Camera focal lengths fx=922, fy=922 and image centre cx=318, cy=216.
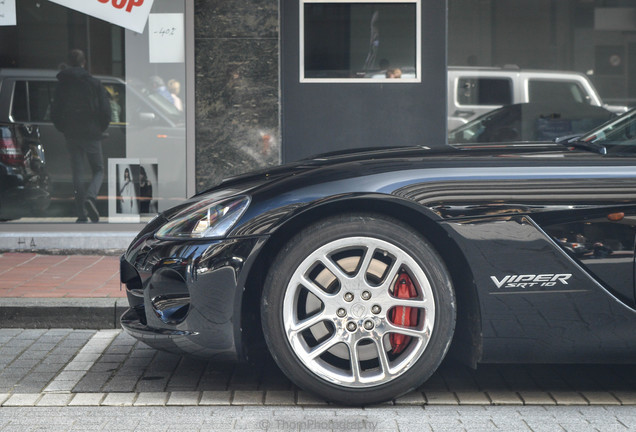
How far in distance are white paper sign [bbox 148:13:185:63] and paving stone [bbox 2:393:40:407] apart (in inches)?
177

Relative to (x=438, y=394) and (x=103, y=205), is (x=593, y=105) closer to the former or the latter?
(x=103, y=205)

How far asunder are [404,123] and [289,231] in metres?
4.52

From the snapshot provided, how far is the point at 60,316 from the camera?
18.4 ft

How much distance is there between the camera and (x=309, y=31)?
8.25 m

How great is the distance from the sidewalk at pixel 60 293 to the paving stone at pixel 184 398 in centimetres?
150

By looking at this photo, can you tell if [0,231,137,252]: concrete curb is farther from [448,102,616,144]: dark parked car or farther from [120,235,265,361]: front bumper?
[120,235,265,361]: front bumper

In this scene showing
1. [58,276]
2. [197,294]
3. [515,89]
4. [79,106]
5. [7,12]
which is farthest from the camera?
[515,89]

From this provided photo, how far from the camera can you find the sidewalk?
18.4ft

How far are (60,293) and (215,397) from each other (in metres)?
2.26

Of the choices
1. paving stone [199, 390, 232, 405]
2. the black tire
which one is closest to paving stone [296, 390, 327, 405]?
the black tire

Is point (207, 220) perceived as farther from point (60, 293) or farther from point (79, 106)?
point (79, 106)

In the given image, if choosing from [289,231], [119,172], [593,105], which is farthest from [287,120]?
[289,231]

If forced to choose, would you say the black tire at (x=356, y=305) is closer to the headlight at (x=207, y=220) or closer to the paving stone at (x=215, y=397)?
the headlight at (x=207, y=220)

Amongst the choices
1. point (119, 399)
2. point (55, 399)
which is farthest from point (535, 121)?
point (55, 399)
